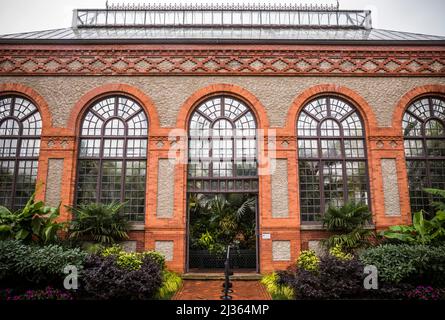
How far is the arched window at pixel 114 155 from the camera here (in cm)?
1260

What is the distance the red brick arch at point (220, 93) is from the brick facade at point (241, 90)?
41 mm

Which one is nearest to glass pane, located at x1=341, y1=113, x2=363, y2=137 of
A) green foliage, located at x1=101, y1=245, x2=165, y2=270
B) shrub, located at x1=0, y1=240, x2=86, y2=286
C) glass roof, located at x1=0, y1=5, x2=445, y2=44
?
glass roof, located at x1=0, y1=5, x2=445, y2=44

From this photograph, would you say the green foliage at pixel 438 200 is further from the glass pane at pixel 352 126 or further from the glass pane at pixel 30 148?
→ the glass pane at pixel 30 148

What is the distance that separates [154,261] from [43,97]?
27.4ft

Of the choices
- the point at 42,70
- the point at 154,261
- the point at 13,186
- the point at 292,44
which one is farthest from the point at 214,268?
the point at 42,70

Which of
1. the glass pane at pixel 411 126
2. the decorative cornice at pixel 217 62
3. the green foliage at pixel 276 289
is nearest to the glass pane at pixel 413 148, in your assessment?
the glass pane at pixel 411 126

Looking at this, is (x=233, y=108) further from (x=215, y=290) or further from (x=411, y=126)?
(x=411, y=126)

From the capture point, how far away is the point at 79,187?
12.7m

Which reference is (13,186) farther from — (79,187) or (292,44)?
(292,44)

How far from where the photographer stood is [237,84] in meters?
13.2

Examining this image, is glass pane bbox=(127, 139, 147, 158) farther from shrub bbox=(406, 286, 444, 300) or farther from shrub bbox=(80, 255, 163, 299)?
shrub bbox=(406, 286, 444, 300)

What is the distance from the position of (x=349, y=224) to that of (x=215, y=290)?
17.7ft

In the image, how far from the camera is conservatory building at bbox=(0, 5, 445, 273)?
41.0 ft

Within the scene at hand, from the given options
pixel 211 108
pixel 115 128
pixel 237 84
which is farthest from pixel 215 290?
pixel 237 84
